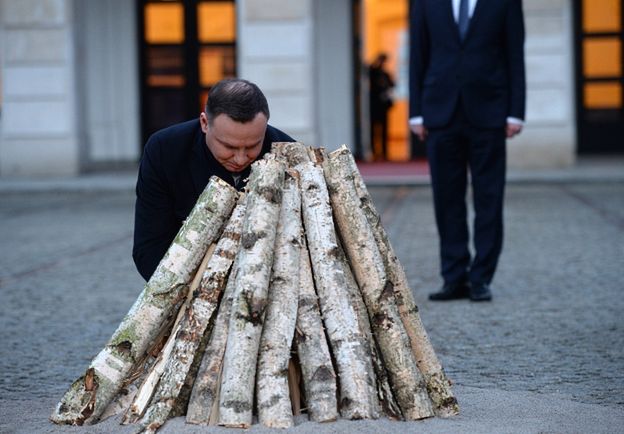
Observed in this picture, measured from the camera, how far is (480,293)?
7.30m

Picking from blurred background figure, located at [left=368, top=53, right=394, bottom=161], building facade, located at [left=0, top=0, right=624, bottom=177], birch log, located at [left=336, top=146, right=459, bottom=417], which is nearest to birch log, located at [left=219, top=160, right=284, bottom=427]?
birch log, located at [left=336, top=146, right=459, bottom=417]

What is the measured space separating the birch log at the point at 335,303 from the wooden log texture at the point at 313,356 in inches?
1.3

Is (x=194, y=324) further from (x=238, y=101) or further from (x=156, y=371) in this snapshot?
(x=238, y=101)

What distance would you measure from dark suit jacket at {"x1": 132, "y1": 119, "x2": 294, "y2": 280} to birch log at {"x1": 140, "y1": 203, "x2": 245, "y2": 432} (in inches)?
15.7

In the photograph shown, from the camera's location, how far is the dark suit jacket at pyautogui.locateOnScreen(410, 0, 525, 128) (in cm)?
734

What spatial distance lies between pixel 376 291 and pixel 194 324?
2.00 feet

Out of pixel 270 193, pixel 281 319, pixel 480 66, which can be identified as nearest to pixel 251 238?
pixel 270 193

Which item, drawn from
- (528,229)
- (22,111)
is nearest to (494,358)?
(528,229)

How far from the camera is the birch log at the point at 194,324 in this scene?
12.8ft

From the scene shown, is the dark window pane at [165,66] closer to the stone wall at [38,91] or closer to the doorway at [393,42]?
the stone wall at [38,91]

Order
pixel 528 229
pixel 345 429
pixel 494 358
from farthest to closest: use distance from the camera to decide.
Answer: pixel 528 229 → pixel 494 358 → pixel 345 429

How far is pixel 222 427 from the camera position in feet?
12.6

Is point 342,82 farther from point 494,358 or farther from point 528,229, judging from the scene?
point 494,358

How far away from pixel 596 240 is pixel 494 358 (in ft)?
15.7
